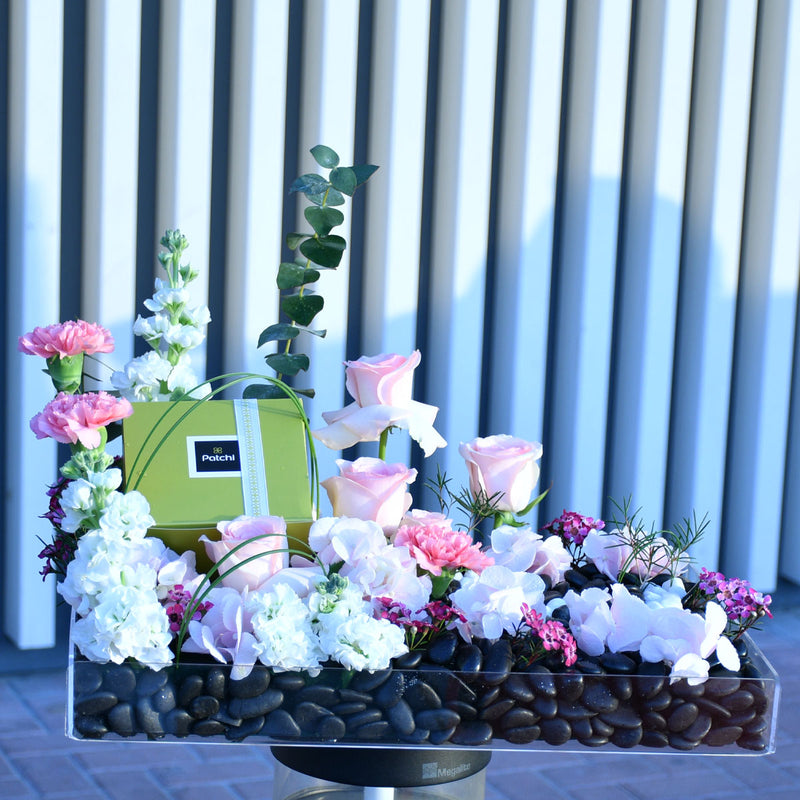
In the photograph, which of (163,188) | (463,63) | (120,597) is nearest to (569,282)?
(463,63)

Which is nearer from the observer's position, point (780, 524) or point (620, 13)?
point (620, 13)

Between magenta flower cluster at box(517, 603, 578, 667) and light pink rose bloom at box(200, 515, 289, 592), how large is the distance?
0.22 metres

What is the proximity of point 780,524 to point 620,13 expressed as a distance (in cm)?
179

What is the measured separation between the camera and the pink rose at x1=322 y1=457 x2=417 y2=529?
41.4 inches

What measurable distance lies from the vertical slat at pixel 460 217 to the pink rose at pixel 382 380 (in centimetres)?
202

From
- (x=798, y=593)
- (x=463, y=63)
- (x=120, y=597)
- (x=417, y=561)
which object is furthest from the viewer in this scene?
(x=798, y=593)

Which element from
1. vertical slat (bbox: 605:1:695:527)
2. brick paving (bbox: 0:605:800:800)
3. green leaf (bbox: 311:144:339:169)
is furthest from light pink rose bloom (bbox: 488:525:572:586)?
vertical slat (bbox: 605:1:695:527)

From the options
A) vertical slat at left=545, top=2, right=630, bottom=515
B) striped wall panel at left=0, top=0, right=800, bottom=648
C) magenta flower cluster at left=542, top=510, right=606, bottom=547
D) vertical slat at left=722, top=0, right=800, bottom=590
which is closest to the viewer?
magenta flower cluster at left=542, top=510, right=606, bottom=547

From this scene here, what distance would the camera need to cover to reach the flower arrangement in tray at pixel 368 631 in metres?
0.86

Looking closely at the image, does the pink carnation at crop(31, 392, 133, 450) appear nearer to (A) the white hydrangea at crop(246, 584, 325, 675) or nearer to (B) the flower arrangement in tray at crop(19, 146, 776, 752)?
(B) the flower arrangement in tray at crop(19, 146, 776, 752)

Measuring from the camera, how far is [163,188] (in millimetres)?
2854

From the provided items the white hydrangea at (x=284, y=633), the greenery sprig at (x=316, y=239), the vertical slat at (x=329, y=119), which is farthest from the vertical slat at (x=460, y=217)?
the white hydrangea at (x=284, y=633)

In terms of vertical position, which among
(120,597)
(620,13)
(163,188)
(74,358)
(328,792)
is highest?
(620,13)

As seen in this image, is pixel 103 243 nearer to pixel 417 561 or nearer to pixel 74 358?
pixel 74 358
